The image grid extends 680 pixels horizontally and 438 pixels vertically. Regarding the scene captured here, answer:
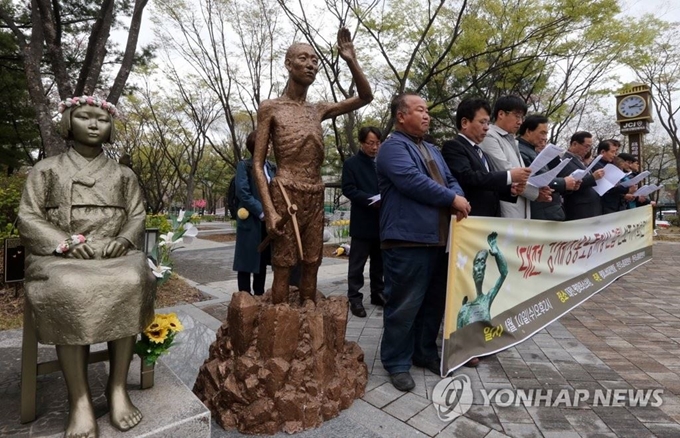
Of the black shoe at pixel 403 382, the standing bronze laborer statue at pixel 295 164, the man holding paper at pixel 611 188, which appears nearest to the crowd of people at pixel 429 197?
the black shoe at pixel 403 382

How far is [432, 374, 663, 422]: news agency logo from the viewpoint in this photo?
243 centimetres

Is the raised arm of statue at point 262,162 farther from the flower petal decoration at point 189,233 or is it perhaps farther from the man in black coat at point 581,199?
the man in black coat at point 581,199

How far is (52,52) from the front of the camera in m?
5.52

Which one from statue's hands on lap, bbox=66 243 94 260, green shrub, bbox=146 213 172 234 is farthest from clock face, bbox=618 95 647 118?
statue's hands on lap, bbox=66 243 94 260

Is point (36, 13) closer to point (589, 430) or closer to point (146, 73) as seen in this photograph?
point (589, 430)

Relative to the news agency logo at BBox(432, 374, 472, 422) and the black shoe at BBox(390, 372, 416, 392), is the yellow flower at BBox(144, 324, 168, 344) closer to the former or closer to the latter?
the black shoe at BBox(390, 372, 416, 392)

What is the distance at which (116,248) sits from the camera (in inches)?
74.9

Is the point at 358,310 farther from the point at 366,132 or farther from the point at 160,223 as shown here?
the point at 160,223

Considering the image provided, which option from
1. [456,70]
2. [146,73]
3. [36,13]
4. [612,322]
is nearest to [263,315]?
[612,322]

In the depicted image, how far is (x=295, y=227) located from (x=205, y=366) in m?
1.06

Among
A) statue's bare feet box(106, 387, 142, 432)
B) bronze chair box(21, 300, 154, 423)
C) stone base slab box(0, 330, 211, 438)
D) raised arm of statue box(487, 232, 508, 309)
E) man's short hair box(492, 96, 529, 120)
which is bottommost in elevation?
stone base slab box(0, 330, 211, 438)

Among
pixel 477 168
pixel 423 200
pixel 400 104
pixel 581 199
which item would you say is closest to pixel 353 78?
pixel 400 104

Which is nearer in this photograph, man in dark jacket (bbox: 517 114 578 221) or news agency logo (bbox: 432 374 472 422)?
news agency logo (bbox: 432 374 472 422)

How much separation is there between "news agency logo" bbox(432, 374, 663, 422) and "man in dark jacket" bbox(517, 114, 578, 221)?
1.83 metres
